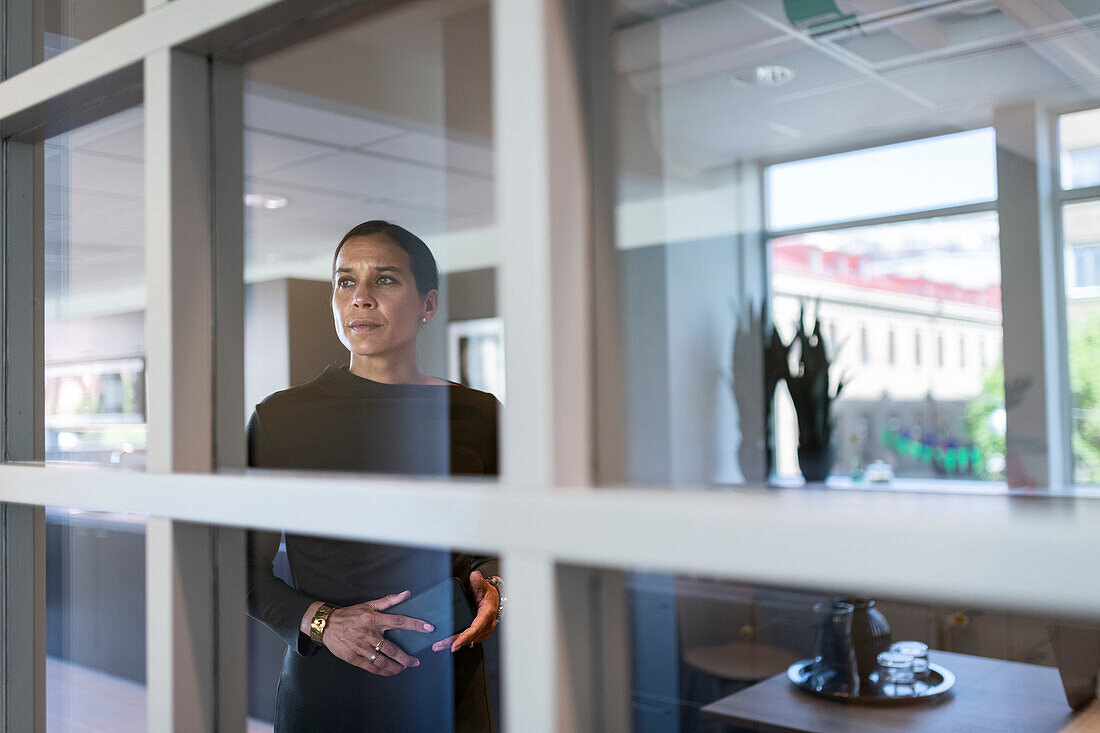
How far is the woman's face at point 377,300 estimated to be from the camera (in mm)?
693

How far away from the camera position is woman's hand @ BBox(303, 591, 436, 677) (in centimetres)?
71

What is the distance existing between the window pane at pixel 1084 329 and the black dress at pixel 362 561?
1.48ft

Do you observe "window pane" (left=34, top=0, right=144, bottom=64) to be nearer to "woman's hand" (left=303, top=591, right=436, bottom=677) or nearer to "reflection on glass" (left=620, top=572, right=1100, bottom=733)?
"woman's hand" (left=303, top=591, right=436, bottom=677)

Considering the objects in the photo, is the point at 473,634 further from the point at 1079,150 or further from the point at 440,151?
the point at 1079,150

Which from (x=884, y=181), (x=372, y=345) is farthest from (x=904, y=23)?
(x=372, y=345)

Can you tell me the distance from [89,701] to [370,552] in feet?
1.26

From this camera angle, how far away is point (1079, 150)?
0.92 m

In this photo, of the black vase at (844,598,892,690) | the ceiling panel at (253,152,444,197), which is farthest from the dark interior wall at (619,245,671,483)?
the black vase at (844,598,892,690)

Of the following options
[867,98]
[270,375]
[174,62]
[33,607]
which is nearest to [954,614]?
[867,98]

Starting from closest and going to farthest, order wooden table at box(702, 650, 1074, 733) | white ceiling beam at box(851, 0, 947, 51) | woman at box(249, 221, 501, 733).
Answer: woman at box(249, 221, 501, 733) → wooden table at box(702, 650, 1074, 733) → white ceiling beam at box(851, 0, 947, 51)

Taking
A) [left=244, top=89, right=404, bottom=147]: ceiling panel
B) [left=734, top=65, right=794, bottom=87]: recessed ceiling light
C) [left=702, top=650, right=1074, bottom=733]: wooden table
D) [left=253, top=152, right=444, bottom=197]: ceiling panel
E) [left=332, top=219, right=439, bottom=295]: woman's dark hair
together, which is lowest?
[left=702, top=650, right=1074, bottom=733]: wooden table

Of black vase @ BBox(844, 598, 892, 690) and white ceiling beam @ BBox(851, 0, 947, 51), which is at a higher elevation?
white ceiling beam @ BBox(851, 0, 947, 51)

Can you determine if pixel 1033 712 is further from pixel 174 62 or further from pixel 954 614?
pixel 174 62

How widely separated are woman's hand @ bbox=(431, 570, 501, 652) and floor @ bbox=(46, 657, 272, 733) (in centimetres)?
16
